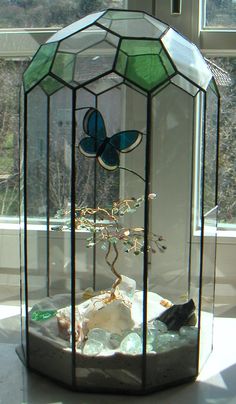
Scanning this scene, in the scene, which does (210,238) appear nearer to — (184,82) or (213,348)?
(213,348)

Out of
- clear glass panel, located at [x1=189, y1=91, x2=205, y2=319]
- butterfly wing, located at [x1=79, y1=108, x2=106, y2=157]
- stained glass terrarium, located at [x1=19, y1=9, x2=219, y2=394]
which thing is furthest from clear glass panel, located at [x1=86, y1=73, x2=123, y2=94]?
clear glass panel, located at [x1=189, y1=91, x2=205, y2=319]

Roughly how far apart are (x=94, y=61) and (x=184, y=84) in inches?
8.2

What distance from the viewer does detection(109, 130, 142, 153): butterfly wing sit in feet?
3.93

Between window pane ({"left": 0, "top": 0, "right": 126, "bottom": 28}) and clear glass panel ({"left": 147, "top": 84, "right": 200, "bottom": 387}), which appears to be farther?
window pane ({"left": 0, "top": 0, "right": 126, "bottom": 28})

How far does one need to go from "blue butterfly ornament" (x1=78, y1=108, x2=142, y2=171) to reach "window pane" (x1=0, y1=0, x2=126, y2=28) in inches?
27.0

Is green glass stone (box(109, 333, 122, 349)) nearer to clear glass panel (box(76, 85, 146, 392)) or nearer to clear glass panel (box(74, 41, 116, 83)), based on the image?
clear glass panel (box(76, 85, 146, 392))

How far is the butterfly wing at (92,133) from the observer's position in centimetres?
121

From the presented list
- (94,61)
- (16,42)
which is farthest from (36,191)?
(16,42)

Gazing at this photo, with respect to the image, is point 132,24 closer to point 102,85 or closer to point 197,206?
point 102,85

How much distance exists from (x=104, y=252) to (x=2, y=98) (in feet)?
2.24

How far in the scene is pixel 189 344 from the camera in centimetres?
123

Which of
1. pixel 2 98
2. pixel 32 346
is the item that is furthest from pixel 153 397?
pixel 2 98

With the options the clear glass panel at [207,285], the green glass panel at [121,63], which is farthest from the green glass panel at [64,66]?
the clear glass panel at [207,285]

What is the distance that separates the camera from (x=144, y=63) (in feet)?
3.63
